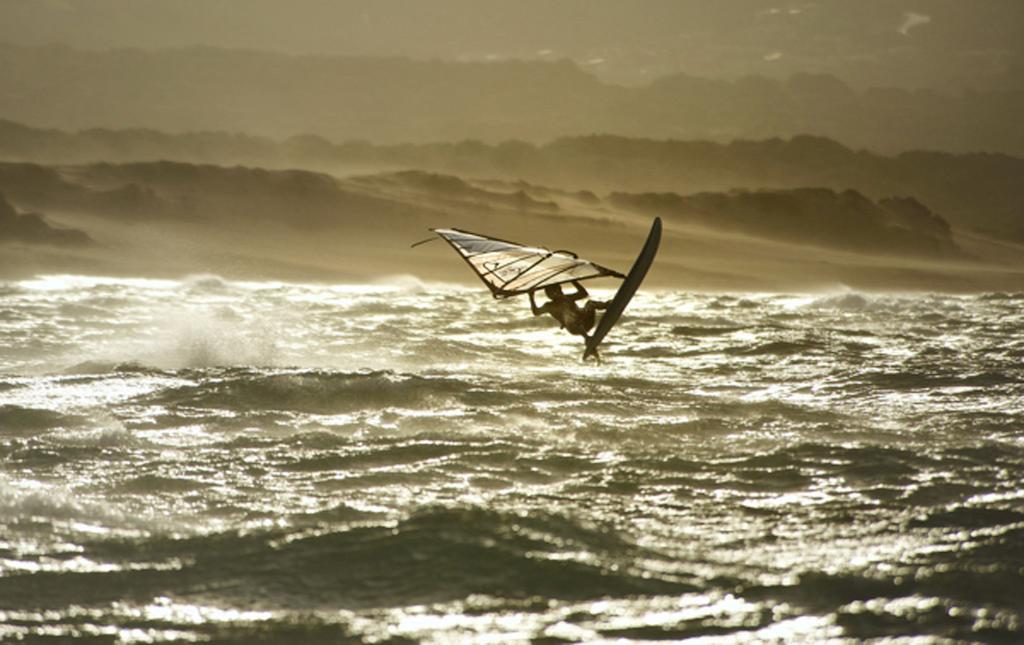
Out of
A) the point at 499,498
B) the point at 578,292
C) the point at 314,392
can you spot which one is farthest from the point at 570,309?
the point at 314,392

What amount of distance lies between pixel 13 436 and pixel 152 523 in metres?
4.48

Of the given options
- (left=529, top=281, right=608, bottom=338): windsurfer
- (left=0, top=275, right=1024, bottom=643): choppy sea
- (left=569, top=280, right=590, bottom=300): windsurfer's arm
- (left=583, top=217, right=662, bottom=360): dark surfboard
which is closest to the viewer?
(left=0, top=275, right=1024, bottom=643): choppy sea

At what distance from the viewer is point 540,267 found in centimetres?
1273

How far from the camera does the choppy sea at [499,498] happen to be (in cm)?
799

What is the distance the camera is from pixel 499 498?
10758 millimetres

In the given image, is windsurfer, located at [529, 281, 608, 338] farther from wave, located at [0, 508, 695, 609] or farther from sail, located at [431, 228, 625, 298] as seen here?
wave, located at [0, 508, 695, 609]

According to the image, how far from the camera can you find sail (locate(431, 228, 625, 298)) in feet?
39.7

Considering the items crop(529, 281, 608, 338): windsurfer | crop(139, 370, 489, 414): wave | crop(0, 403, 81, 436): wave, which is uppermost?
crop(529, 281, 608, 338): windsurfer

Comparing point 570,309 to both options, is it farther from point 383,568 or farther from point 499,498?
point 383,568

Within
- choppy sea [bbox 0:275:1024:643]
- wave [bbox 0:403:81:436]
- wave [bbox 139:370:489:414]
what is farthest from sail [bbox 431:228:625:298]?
wave [bbox 0:403:81:436]

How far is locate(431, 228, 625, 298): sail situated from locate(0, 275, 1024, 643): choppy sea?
194 cm

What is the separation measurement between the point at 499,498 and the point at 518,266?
310cm

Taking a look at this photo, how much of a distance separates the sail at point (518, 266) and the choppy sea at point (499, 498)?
194cm

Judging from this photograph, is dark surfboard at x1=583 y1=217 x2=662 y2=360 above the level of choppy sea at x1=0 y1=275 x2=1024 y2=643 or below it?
above
